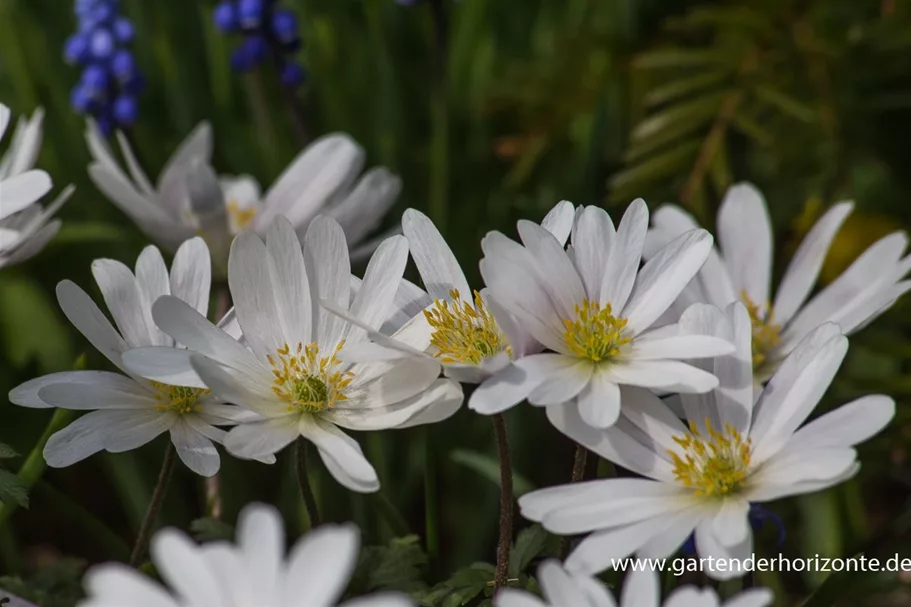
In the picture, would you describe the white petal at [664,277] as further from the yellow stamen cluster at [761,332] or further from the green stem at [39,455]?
the green stem at [39,455]

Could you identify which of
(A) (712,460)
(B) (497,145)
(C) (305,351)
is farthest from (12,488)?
(B) (497,145)

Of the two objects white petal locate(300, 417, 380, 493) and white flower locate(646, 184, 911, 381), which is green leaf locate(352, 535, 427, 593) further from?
white flower locate(646, 184, 911, 381)

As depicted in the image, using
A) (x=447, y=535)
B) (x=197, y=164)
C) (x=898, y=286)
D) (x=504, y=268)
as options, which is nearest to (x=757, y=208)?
(x=898, y=286)

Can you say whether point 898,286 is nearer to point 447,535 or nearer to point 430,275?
point 430,275

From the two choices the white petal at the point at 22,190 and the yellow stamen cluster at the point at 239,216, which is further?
the yellow stamen cluster at the point at 239,216

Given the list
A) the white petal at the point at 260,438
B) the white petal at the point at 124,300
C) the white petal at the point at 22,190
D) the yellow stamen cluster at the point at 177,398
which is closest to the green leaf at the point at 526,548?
the white petal at the point at 260,438

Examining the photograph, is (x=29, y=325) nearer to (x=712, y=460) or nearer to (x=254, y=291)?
(x=254, y=291)
